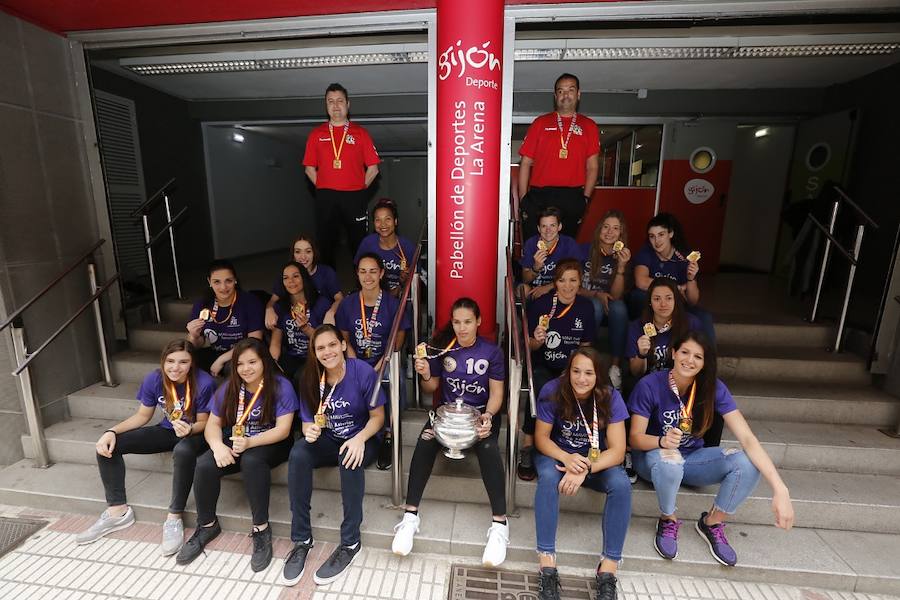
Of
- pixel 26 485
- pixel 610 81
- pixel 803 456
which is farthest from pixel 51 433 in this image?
pixel 610 81

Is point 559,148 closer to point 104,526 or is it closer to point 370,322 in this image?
point 370,322

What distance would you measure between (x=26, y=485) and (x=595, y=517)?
3646 mm

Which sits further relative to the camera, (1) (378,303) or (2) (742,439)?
(1) (378,303)

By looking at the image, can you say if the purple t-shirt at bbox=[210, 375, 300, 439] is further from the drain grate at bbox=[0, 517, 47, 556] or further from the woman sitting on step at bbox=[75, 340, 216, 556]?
the drain grate at bbox=[0, 517, 47, 556]

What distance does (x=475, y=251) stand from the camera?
2750 millimetres

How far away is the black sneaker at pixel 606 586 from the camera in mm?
2061

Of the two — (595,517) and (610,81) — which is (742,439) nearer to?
(595,517)

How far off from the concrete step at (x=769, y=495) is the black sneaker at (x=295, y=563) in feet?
1.54

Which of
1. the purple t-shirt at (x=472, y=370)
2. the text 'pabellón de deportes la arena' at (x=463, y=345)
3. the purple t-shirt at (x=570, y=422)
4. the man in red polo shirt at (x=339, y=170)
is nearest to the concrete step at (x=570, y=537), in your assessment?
the text 'pabellón de deportes la arena' at (x=463, y=345)

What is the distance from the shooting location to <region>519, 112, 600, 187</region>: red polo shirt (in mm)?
3357

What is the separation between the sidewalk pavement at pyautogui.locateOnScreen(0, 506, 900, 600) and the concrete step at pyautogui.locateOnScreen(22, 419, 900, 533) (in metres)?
0.37

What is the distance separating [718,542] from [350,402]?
2.09 meters

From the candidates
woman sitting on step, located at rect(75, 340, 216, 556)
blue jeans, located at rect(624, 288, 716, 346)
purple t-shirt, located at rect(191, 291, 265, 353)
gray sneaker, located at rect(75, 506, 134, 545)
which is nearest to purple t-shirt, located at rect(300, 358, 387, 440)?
woman sitting on step, located at rect(75, 340, 216, 556)

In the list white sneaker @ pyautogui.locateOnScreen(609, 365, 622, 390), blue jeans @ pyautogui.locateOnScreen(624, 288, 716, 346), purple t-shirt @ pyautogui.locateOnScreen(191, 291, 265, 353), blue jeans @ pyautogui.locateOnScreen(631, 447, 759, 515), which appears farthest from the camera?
purple t-shirt @ pyautogui.locateOnScreen(191, 291, 265, 353)
